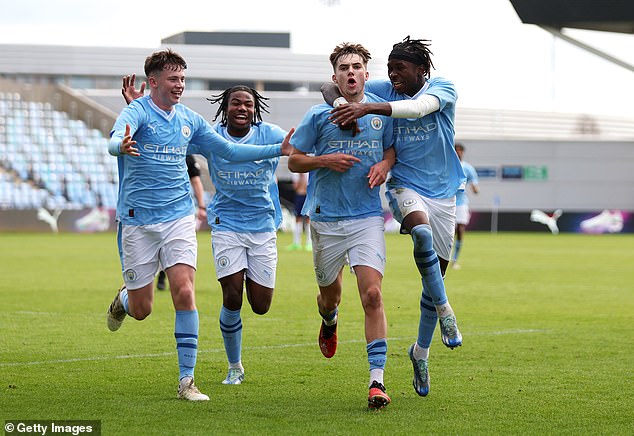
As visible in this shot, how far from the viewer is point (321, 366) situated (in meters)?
8.76

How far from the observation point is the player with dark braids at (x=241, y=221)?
27.2 ft

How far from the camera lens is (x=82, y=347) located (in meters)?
9.79

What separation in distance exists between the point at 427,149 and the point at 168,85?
1.87 meters

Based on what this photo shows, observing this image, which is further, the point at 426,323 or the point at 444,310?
the point at 426,323

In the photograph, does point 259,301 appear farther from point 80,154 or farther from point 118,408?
point 80,154

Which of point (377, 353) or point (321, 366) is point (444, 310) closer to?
point (377, 353)

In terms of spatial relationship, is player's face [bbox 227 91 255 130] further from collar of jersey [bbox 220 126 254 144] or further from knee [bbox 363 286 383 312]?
knee [bbox 363 286 383 312]

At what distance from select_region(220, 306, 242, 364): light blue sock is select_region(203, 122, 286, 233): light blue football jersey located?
65cm

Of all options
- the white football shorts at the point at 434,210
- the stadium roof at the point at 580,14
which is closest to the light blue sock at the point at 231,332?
Answer: the white football shorts at the point at 434,210

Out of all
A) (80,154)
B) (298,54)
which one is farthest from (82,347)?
(298,54)

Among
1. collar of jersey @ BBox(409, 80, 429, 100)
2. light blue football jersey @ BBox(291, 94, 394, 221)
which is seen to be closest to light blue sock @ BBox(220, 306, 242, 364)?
light blue football jersey @ BBox(291, 94, 394, 221)

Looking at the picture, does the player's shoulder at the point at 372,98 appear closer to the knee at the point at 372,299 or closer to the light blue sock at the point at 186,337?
the knee at the point at 372,299

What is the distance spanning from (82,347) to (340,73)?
4.05 metres

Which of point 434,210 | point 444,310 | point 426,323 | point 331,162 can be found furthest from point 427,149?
point 426,323
